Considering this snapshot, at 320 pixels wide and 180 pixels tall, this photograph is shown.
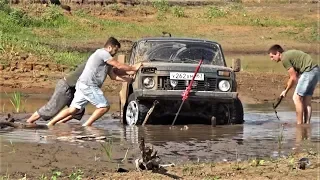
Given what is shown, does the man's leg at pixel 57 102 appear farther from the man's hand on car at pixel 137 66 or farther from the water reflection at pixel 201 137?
the man's hand on car at pixel 137 66

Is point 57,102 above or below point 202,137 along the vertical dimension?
above

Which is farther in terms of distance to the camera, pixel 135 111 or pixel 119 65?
pixel 135 111

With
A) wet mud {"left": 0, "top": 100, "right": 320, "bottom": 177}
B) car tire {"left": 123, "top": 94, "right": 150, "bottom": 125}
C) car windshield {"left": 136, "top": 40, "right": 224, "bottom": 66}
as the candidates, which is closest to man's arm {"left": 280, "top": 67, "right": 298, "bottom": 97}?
wet mud {"left": 0, "top": 100, "right": 320, "bottom": 177}

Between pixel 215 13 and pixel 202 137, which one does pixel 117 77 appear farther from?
pixel 215 13

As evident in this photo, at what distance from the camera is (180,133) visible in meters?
12.8

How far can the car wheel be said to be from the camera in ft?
44.2

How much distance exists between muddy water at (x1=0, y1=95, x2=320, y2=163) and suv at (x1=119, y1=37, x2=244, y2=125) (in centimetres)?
29

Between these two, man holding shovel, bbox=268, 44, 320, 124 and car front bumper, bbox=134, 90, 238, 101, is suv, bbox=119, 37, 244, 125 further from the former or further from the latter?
man holding shovel, bbox=268, 44, 320, 124

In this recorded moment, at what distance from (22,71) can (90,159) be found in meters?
11.8

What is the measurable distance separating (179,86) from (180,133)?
40.5 inches

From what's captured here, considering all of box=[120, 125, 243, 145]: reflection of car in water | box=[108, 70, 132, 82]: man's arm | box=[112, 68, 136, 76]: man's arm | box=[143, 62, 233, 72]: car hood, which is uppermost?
box=[143, 62, 233, 72]: car hood

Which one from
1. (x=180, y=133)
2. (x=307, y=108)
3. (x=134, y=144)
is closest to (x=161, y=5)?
(x=307, y=108)

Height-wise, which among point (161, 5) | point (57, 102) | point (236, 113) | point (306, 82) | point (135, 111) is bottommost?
point (236, 113)

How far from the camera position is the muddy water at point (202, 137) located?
1062 cm
